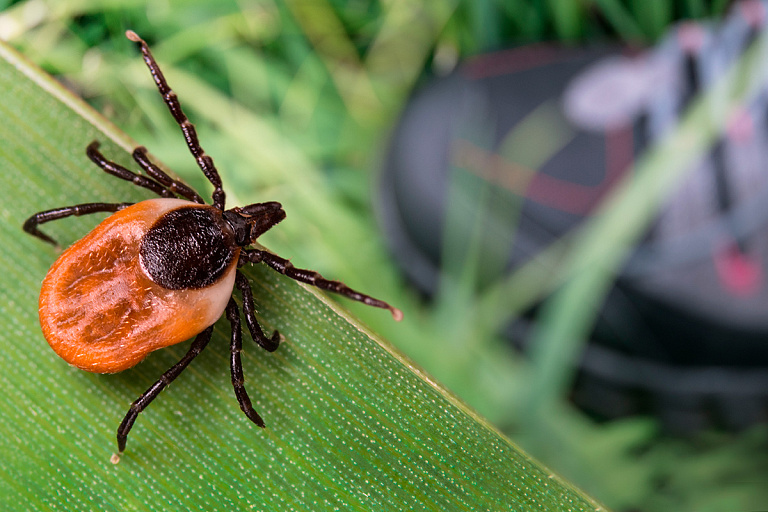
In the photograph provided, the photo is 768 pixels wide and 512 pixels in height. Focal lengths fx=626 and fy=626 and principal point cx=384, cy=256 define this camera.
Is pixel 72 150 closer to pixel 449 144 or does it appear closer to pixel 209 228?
pixel 209 228

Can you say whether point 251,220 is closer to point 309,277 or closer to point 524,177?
point 309,277

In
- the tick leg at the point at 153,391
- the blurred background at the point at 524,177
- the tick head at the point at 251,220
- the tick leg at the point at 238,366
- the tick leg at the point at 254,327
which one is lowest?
the tick leg at the point at 153,391

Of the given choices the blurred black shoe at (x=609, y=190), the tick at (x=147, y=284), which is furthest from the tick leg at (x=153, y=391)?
the blurred black shoe at (x=609, y=190)

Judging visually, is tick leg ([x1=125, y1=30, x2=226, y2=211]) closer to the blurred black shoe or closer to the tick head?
the tick head

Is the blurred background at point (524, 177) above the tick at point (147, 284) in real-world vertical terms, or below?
above

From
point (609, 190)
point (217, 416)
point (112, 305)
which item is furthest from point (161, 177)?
point (609, 190)

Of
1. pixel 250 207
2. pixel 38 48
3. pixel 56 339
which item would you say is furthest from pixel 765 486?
pixel 38 48

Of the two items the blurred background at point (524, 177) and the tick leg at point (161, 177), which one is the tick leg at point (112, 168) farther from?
the blurred background at point (524, 177)
